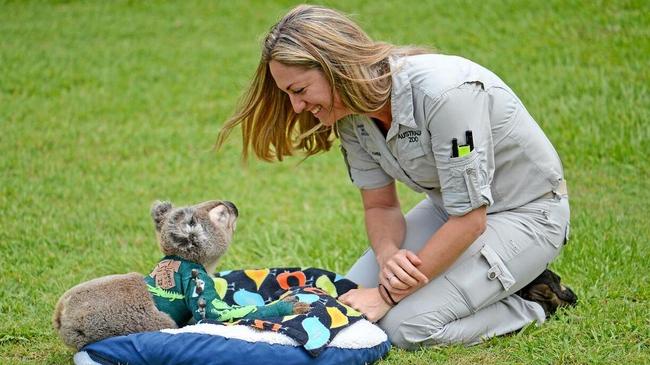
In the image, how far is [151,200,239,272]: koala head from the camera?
14.5 feet

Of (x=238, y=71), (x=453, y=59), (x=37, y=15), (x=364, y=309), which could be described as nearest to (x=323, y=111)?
(x=453, y=59)

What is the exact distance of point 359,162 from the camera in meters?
4.95

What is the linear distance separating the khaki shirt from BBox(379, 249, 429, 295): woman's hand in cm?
32

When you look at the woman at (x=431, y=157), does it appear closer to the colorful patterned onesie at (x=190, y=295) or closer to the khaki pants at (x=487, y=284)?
→ the khaki pants at (x=487, y=284)

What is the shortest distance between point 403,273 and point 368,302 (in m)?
0.28

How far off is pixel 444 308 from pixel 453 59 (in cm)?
119

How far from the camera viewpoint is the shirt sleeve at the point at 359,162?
15.9 feet

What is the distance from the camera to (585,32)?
33.8ft

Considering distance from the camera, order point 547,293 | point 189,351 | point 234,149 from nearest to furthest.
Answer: point 189,351 < point 547,293 < point 234,149

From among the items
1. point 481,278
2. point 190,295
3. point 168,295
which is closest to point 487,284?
point 481,278

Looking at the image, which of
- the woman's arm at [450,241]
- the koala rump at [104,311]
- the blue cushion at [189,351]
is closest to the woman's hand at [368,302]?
the woman's arm at [450,241]

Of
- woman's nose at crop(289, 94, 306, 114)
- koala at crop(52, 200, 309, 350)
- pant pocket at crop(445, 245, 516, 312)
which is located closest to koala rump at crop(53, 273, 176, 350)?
koala at crop(52, 200, 309, 350)

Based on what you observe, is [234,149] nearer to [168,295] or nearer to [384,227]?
[384,227]

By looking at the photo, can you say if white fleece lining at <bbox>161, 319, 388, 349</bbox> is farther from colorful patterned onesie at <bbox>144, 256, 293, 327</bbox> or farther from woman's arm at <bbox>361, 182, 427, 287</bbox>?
woman's arm at <bbox>361, 182, 427, 287</bbox>
